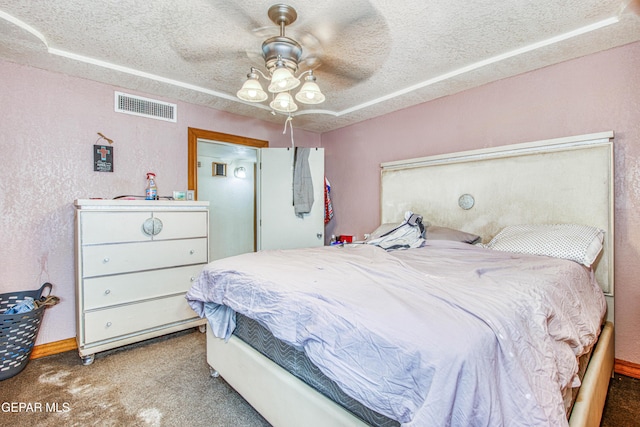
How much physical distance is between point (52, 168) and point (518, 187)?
3792 millimetres

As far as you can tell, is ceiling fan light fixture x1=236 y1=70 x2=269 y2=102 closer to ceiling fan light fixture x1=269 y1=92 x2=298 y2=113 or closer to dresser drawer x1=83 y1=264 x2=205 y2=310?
ceiling fan light fixture x1=269 y1=92 x2=298 y2=113

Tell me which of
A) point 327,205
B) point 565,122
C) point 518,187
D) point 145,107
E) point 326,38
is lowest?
point 327,205

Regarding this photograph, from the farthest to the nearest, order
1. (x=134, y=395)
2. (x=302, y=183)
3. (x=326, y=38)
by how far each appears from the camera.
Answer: (x=302, y=183), (x=326, y=38), (x=134, y=395)

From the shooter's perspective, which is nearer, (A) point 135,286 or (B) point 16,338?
(B) point 16,338

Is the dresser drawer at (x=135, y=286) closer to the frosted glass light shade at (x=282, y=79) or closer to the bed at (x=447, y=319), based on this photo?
the bed at (x=447, y=319)

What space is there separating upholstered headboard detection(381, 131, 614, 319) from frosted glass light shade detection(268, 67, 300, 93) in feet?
5.80

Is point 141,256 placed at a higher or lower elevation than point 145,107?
lower

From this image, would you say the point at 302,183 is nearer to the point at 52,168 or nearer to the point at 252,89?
the point at 252,89

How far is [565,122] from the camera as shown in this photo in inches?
88.7

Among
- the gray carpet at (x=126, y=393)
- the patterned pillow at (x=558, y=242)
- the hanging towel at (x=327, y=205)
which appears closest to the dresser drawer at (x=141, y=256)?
the gray carpet at (x=126, y=393)

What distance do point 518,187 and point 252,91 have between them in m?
2.18

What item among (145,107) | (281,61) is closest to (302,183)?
(145,107)

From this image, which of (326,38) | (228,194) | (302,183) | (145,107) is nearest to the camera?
(326,38)

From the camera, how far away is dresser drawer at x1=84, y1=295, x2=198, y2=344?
7.17ft
